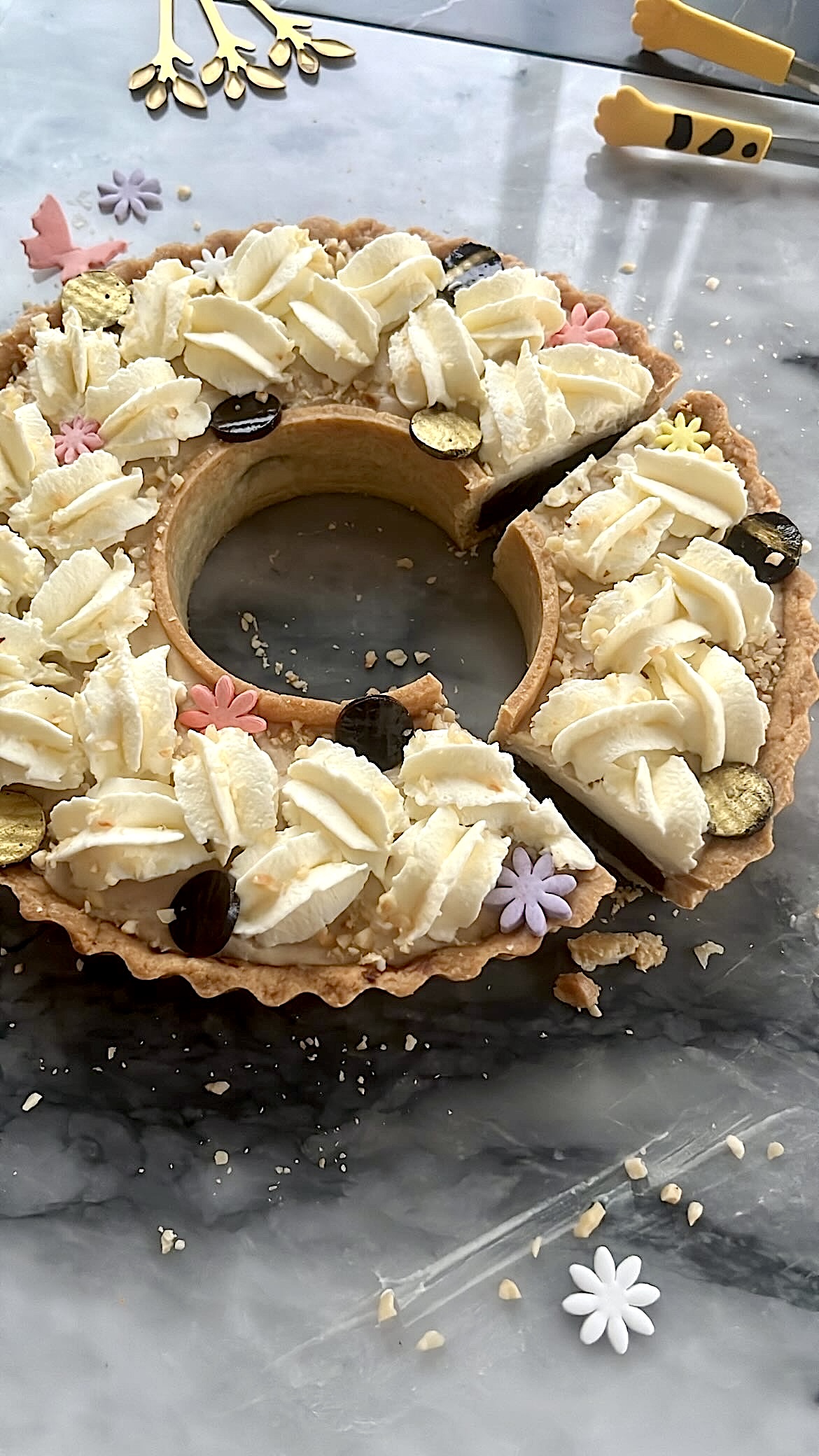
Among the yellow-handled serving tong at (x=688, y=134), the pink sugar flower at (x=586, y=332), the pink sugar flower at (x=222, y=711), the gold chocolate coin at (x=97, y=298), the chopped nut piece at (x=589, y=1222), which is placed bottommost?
the chopped nut piece at (x=589, y=1222)

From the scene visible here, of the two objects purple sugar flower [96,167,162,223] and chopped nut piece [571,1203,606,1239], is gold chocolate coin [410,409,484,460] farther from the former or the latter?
chopped nut piece [571,1203,606,1239]

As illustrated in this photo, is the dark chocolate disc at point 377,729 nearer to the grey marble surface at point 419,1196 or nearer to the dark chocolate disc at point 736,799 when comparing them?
the grey marble surface at point 419,1196

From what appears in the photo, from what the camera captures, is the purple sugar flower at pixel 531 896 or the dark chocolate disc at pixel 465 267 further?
the dark chocolate disc at pixel 465 267

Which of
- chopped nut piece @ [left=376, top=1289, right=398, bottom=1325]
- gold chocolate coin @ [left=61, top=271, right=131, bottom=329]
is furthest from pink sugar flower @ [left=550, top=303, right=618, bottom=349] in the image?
chopped nut piece @ [left=376, top=1289, right=398, bottom=1325]

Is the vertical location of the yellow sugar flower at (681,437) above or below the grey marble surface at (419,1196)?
above

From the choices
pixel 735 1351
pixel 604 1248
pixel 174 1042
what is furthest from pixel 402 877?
pixel 735 1351

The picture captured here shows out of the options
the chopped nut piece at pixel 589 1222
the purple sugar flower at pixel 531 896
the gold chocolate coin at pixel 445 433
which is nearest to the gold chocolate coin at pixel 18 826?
the purple sugar flower at pixel 531 896
